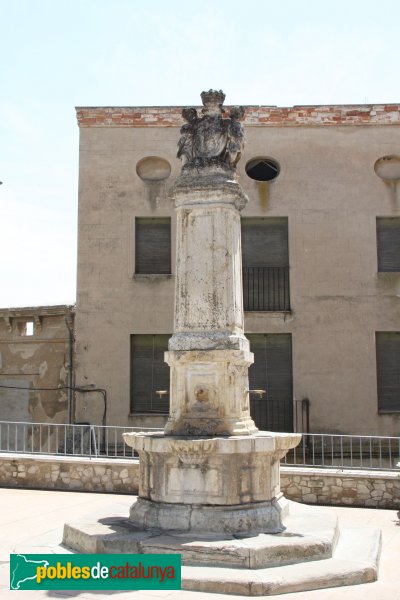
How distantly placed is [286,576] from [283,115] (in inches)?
484

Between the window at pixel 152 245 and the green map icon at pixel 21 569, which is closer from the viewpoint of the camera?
the green map icon at pixel 21 569

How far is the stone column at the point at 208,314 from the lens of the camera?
7.37 metres

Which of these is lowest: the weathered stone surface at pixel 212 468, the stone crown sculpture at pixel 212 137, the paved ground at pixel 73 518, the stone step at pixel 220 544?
the paved ground at pixel 73 518

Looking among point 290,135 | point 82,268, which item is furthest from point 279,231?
point 82,268

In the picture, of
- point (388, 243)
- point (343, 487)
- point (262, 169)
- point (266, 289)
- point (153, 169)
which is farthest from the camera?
point (262, 169)

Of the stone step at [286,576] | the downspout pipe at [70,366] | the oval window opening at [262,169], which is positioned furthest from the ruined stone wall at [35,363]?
the stone step at [286,576]

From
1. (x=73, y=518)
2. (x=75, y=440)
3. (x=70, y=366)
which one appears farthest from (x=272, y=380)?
(x=73, y=518)

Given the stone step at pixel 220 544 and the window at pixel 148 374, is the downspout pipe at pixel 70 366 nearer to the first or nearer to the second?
the window at pixel 148 374

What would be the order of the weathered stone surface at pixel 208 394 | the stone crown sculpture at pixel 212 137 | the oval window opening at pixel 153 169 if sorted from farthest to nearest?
the oval window opening at pixel 153 169, the stone crown sculpture at pixel 212 137, the weathered stone surface at pixel 208 394

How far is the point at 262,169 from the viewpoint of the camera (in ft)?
54.2

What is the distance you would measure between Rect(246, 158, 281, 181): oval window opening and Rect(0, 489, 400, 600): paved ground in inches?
335

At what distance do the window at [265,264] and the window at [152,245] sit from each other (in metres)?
1.80

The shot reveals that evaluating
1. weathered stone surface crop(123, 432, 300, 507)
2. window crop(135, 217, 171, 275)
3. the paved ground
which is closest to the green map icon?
the paved ground

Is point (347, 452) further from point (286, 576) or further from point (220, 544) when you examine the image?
point (286, 576)
